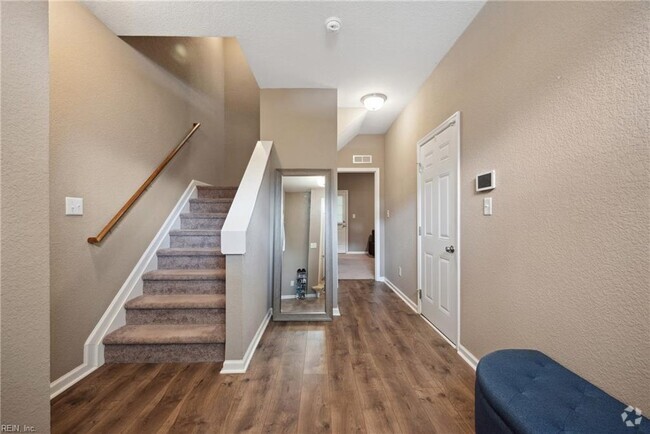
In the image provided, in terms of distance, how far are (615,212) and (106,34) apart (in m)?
3.43

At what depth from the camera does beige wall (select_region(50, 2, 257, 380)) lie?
1.59 meters

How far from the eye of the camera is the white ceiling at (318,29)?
173 cm

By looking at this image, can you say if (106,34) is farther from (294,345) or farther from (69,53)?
(294,345)

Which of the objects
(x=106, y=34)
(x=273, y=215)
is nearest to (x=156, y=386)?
(x=273, y=215)

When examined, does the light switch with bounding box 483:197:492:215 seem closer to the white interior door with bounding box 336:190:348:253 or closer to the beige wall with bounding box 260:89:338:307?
the beige wall with bounding box 260:89:338:307

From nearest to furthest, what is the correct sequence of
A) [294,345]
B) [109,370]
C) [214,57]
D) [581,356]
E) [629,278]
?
[629,278] → [581,356] → [109,370] → [294,345] → [214,57]

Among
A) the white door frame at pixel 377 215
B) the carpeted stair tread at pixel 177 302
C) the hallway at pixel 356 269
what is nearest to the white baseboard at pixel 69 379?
the carpeted stair tread at pixel 177 302

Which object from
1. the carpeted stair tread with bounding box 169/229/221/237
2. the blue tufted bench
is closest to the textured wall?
the carpeted stair tread with bounding box 169/229/221/237

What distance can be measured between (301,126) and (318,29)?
3.54ft

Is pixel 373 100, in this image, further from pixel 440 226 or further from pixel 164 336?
pixel 164 336

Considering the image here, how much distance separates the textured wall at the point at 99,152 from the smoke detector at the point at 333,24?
1.80m

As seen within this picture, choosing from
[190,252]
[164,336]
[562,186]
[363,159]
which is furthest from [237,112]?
[562,186]

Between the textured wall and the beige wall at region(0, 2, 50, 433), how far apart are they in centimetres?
85

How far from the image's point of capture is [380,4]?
1.70m
